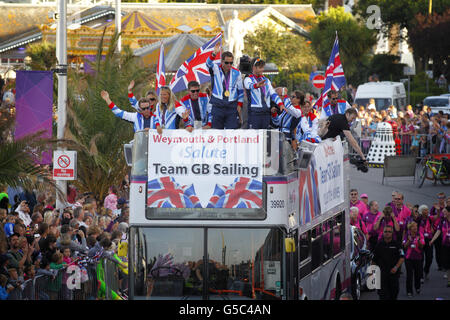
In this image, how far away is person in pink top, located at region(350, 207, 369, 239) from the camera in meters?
20.8

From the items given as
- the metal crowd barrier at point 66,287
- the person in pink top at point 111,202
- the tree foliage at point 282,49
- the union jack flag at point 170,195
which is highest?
the tree foliage at point 282,49

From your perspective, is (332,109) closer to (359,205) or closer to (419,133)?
(359,205)

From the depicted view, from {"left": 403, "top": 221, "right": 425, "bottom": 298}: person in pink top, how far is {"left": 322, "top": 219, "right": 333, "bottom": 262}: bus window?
14.0 ft

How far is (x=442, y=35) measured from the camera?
63000mm

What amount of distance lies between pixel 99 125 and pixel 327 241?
341 inches

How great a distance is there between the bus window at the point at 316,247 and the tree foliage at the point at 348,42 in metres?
55.4

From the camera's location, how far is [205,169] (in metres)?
12.7

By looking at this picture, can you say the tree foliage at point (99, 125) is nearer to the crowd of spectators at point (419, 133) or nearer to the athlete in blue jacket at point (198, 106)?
the athlete in blue jacket at point (198, 106)

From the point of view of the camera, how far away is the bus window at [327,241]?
15.7 m

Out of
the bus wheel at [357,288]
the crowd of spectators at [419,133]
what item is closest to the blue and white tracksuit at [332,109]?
the bus wheel at [357,288]

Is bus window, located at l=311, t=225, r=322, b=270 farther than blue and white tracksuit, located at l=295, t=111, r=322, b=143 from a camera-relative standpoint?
No

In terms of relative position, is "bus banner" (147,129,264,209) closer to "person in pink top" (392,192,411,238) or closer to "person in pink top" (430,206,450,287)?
"person in pink top" (392,192,411,238)

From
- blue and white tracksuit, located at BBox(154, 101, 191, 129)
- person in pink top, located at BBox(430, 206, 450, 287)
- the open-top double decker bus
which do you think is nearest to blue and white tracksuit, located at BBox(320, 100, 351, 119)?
person in pink top, located at BBox(430, 206, 450, 287)
